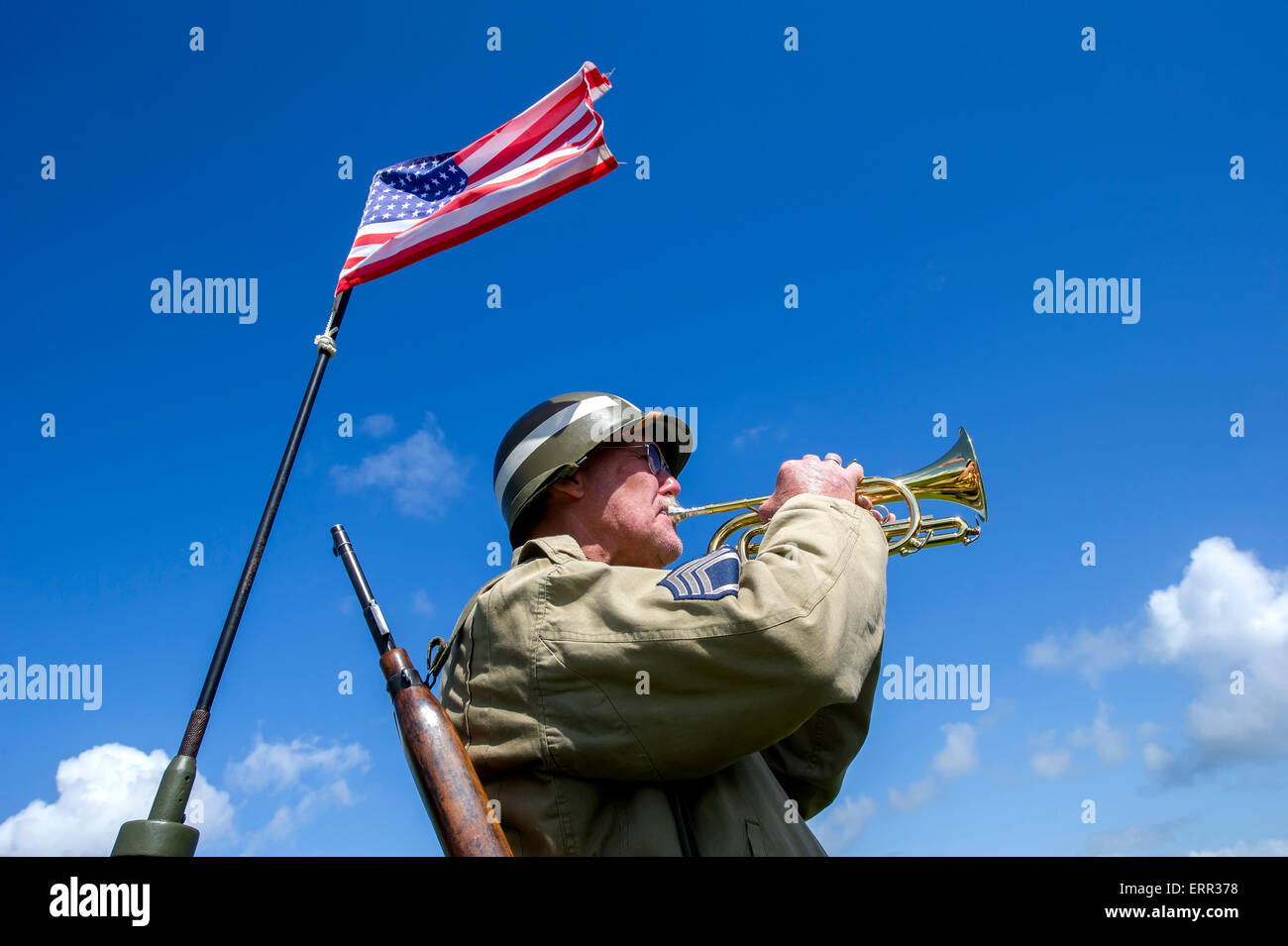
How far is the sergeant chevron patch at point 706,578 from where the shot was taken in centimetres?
308

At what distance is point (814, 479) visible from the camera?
3.96 m

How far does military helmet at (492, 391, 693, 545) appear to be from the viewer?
4133mm

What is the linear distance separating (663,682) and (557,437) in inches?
57.8

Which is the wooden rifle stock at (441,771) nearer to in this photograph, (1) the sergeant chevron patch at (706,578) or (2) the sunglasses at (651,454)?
(1) the sergeant chevron patch at (706,578)

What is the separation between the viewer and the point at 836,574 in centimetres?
319

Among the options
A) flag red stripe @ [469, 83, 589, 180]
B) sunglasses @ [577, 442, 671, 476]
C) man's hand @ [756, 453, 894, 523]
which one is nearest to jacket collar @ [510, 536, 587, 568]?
sunglasses @ [577, 442, 671, 476]

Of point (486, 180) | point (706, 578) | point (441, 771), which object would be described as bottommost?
point (441, 771)

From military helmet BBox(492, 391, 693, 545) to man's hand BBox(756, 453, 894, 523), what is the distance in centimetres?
70

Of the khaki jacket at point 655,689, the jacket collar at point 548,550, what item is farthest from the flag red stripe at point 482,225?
the khaki jacket at point 655,689

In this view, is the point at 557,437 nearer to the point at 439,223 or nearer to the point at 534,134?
the point at 439,223

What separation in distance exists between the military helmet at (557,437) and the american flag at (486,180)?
1508 mm

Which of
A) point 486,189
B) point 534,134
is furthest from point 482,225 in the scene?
point 534,134
